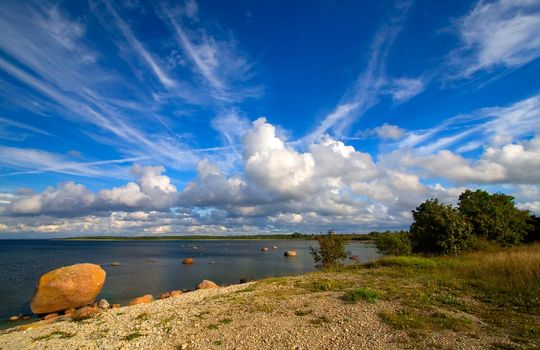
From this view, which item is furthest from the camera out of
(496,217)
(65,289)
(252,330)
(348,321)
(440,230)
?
(496,217)

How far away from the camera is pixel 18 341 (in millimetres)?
13344

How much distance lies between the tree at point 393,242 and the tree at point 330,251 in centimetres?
1021

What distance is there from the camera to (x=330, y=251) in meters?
32.1

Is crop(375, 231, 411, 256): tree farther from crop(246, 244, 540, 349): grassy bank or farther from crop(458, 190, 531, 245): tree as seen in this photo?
crop(246, 244, 540, 349): grassy bank

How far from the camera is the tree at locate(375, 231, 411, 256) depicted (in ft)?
131

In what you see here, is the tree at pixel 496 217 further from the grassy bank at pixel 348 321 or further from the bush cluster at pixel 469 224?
the grassy bank at pixel 348 321

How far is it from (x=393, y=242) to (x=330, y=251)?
1357 centimetres

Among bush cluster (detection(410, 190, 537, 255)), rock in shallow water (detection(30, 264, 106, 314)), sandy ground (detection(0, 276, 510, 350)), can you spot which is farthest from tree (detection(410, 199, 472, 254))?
rock in shallow water (detection(30, 264, 106, 314))

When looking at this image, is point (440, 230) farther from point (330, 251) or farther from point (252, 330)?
point (252, 330)

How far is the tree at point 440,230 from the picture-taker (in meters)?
29.7

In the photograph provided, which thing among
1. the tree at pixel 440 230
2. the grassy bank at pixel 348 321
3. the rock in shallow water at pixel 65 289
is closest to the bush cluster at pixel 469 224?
the tree at pixel 440 230

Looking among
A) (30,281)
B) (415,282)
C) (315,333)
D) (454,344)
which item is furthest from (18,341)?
(30,281)

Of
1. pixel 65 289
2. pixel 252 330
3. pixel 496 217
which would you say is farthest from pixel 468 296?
pixel 65 289

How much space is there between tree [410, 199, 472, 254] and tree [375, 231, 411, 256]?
714cm
